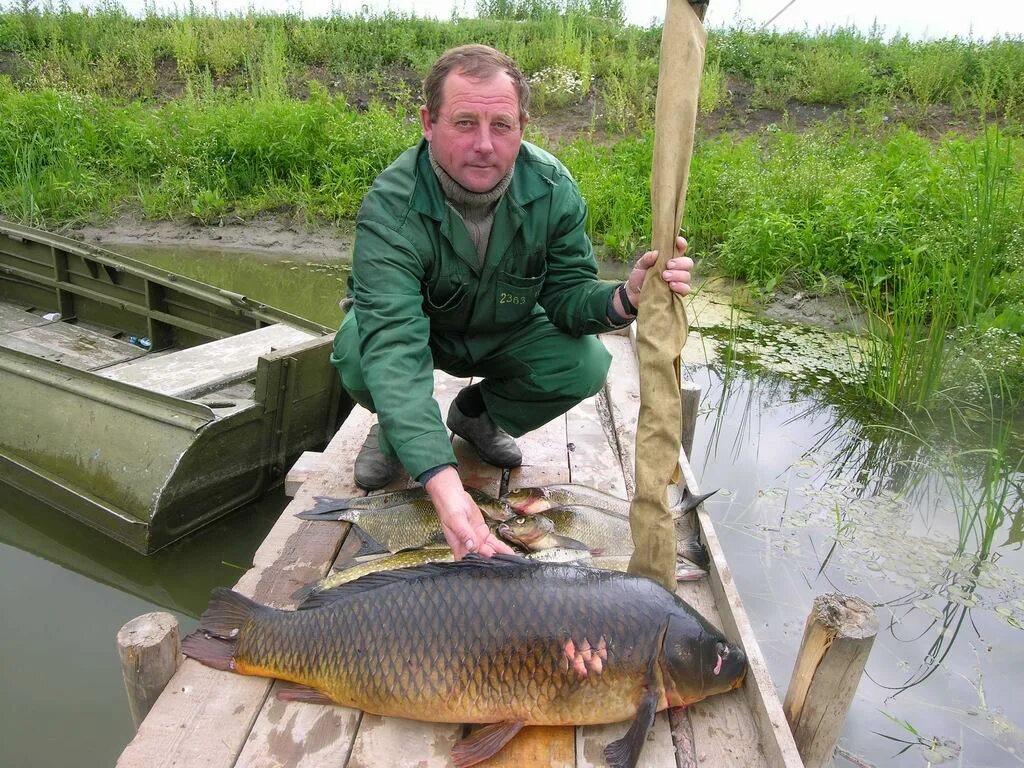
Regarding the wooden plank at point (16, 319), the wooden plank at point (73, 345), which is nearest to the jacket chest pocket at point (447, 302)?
the wooden plank at point (73, 345)

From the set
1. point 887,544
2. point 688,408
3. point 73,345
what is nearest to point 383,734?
point 688,408

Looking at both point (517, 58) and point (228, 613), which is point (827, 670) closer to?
point (228, 613)

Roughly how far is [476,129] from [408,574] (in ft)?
4.76

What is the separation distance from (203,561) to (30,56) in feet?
47.9

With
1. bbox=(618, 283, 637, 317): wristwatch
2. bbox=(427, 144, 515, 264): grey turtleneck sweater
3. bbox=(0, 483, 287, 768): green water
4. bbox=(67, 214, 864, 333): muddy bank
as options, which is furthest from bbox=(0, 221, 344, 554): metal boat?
bbox=(67, 214, 864, 333): muddy bank

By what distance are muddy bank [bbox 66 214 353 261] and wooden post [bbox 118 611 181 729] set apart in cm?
821

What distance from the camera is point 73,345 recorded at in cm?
643

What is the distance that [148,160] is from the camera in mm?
11266

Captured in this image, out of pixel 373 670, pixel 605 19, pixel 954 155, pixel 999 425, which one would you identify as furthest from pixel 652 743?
pixel 605 19

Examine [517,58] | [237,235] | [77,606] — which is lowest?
[77,606]

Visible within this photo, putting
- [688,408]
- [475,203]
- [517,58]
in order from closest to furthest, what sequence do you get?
[475,203], [688,408], [517,58]

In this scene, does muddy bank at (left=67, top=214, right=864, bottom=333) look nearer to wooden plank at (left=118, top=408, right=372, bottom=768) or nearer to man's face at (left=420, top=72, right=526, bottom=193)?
man's face at (left=420, top=72, right=526, bottom=193)

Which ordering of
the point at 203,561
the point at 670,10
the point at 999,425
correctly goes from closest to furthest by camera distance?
the point at 670,10 < the point at 203,561 < the point at 999,425

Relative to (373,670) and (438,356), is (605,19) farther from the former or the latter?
(373,670)
